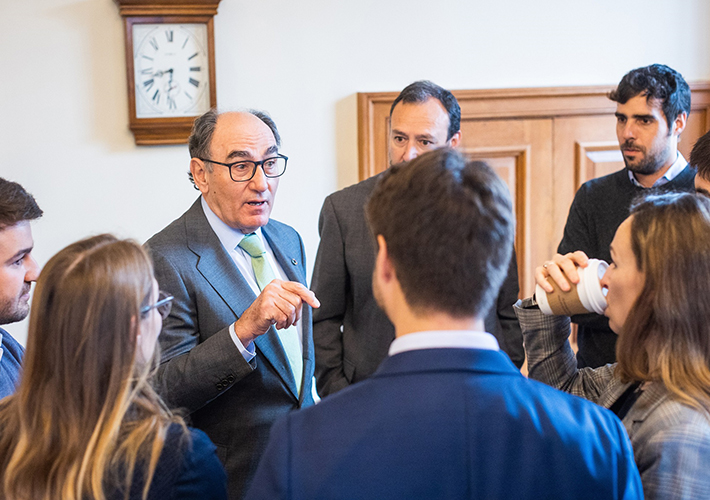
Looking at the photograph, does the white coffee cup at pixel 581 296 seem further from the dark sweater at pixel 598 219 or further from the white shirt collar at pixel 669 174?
the white shirt collar at pixel 669 174

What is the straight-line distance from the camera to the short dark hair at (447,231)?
88 centimetres

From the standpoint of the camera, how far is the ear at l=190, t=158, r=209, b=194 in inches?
72.1

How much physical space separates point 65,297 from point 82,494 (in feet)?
0.90

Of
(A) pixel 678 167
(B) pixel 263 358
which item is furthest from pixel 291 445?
(A) pixel 678 167

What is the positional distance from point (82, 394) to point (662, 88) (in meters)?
2.29

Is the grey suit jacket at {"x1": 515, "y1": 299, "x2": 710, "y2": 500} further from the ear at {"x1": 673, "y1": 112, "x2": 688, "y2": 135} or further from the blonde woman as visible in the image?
the ear at {"x1": 673, "y1": 112, "x2": 688, "y2": 135}

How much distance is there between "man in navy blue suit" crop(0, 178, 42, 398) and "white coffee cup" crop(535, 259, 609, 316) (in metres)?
1.15

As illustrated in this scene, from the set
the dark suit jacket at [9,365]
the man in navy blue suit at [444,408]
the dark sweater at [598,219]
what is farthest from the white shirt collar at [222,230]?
the dark sweater at [598,219]

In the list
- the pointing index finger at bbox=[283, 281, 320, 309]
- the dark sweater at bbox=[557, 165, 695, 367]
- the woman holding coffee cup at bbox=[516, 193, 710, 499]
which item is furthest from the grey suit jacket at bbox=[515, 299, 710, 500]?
the dark sweater at bbox=[557, 165, 695, 367]

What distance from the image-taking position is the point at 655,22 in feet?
11.0

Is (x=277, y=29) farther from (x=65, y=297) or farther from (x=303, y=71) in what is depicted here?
(x=65, y=297)

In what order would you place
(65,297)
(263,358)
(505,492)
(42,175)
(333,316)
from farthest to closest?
1. (42,175)
2. (333,316)
3. (263,358)
4. (65,297)
5. (505,492)

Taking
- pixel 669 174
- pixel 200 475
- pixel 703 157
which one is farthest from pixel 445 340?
pixel 669 174

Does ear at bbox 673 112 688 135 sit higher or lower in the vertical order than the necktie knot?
higher
